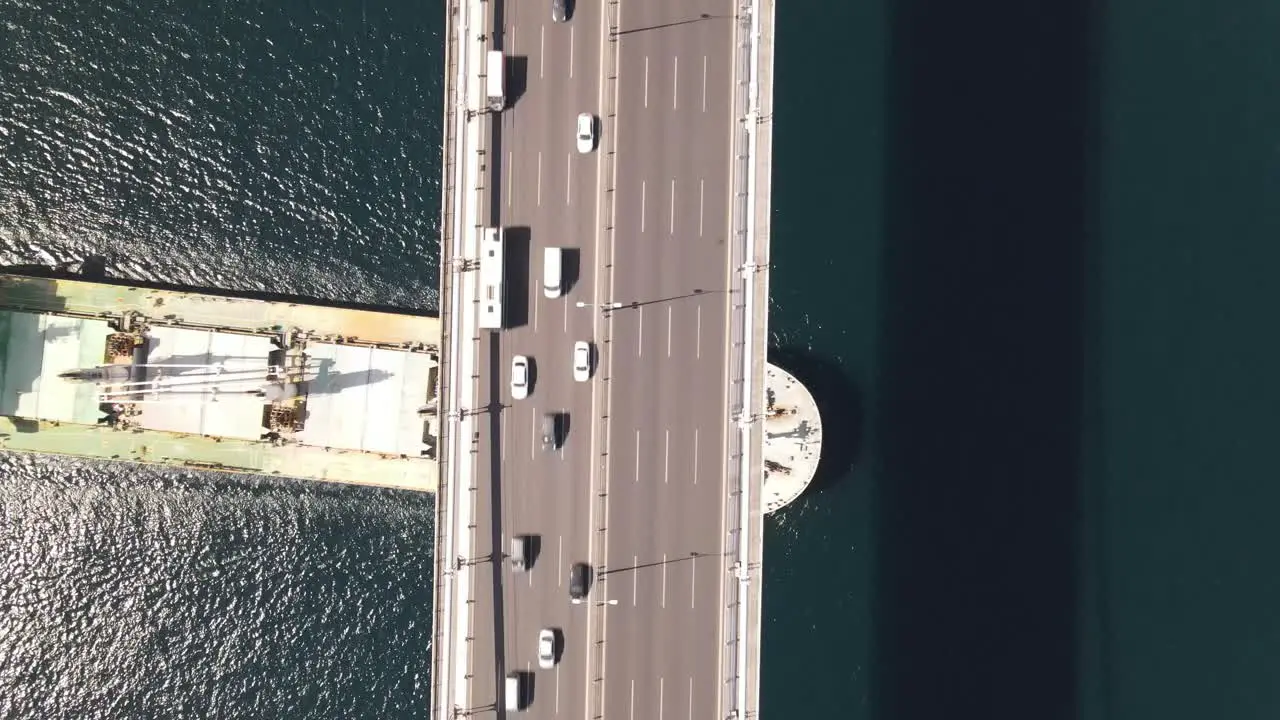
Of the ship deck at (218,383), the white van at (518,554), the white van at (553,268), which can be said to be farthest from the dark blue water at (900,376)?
the white van at (553,268)

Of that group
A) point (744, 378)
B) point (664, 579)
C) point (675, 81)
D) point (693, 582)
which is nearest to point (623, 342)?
point (744, 378)

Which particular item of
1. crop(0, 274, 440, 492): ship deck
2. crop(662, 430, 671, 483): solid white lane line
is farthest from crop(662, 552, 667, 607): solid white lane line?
crop(0, 274, 440, 492): ship deck

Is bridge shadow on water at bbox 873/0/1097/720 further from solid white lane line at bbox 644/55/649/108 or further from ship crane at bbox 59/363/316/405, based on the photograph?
ship crane at bbox 59/363/316/405

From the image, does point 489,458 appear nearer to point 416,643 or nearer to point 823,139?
point 416,643

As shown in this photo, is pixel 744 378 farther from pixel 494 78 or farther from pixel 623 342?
pixel 494 78

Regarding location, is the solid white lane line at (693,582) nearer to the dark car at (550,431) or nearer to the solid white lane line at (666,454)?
the solid white lane line at (666,454)

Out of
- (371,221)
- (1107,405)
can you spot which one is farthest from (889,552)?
(371,221)
